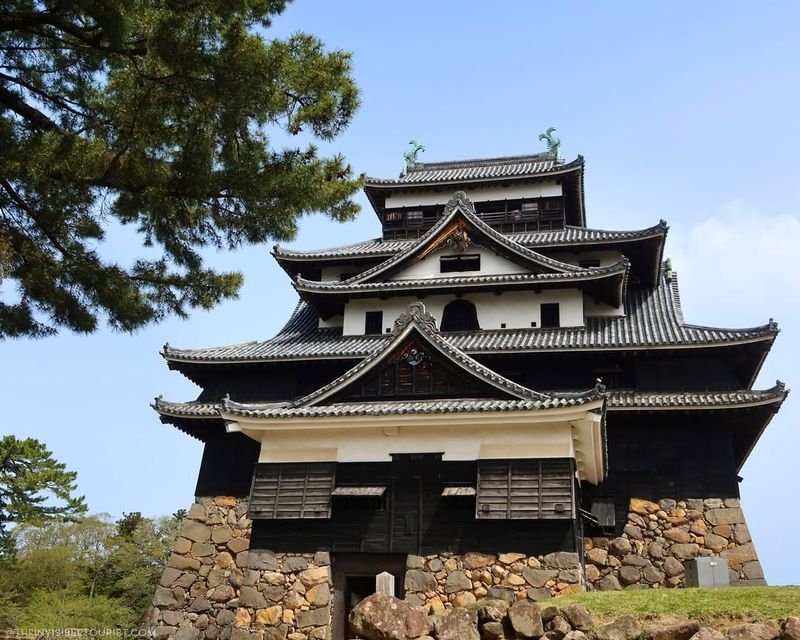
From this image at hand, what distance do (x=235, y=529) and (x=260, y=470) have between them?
14.1 feet

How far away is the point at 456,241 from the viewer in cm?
2347

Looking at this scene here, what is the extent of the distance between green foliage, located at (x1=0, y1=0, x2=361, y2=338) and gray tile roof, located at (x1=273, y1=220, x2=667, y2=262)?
12.9m

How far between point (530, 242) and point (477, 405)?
10.6m

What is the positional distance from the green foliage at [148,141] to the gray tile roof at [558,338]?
9.71m

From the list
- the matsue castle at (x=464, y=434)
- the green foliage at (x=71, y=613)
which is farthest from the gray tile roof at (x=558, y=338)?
the green foliage at (x=71, y=613)

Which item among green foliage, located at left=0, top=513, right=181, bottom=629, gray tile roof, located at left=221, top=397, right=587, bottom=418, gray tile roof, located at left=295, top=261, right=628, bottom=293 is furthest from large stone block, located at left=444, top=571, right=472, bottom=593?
green foliage, located at left=0, top=513, right=181, bottom=629

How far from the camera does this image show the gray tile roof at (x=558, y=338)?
1928cm

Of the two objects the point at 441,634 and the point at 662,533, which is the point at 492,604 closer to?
the point at 441,634

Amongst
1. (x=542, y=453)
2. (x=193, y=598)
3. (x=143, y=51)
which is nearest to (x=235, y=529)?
(x=193, y=598)

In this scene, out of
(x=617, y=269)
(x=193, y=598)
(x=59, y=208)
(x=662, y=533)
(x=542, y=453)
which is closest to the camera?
(x=59, y=208)

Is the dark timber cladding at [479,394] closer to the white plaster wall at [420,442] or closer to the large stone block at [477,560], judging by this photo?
the white plaster wall at [420,442]

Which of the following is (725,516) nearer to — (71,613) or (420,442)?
(420,442)

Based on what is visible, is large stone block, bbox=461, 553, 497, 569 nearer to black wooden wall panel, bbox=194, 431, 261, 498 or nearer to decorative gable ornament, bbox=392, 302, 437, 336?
decorative gable ornament, bbox=392, 302, 437, 336

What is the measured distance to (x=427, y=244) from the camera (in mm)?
23438
